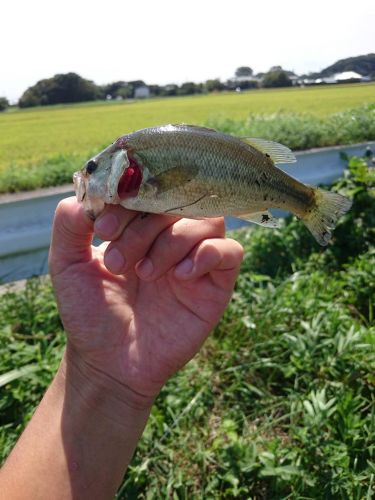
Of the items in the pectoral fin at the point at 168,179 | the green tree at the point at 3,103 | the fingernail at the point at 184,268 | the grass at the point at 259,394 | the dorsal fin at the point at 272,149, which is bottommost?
the grass at the point at 259,394

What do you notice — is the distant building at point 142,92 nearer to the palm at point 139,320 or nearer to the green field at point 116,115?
the green field at point 116,115

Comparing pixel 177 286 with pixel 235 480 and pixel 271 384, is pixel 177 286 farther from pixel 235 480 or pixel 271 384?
pixel 271 384

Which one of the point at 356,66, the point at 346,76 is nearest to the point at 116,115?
the point at 346,76

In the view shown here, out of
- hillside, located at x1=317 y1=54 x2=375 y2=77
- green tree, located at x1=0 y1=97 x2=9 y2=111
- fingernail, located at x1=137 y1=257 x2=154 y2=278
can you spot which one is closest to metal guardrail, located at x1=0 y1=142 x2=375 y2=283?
green tree, located at x1=0 y1=97 x2=9 y2=111

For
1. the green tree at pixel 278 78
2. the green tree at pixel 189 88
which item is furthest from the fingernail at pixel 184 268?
the green tree at pixel 189 88

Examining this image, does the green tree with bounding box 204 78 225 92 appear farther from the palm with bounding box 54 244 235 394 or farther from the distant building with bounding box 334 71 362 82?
the palm with bounding box 54 244 235 394

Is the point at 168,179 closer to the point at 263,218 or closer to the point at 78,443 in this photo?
the point at 263,218

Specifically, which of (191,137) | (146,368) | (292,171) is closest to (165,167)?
(191,137)
